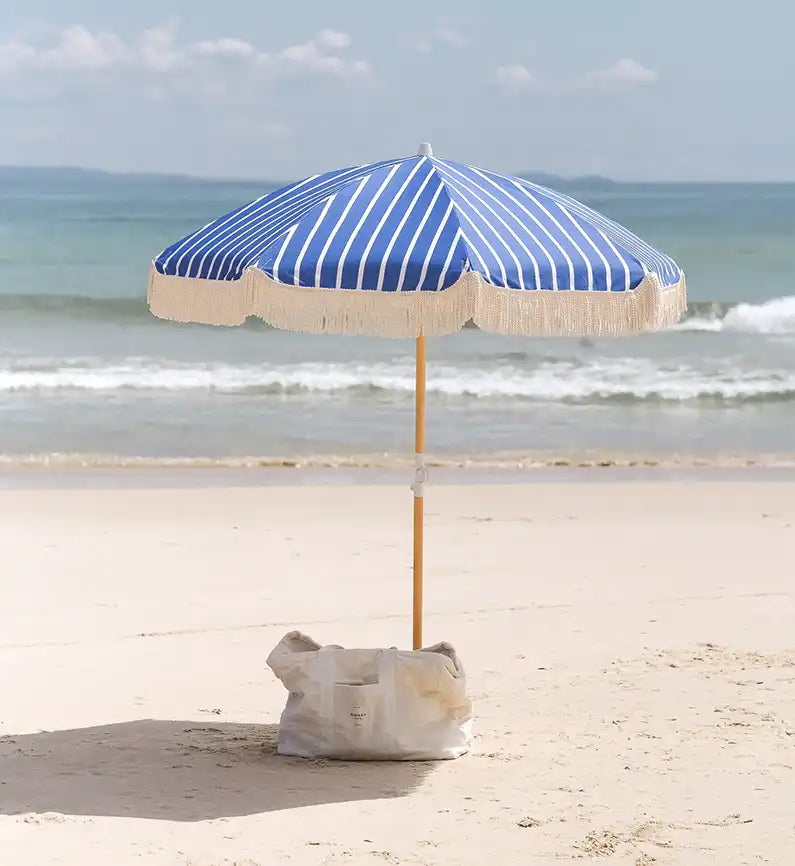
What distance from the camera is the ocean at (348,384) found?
13.8 meters

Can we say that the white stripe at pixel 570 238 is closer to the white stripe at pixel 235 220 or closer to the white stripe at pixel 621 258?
the white stripe at pixel 621 258

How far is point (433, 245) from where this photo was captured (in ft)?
13.9

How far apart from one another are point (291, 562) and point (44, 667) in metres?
2.51

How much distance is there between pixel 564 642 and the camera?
256 inches

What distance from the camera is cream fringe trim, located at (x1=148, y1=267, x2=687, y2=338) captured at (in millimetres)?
4121

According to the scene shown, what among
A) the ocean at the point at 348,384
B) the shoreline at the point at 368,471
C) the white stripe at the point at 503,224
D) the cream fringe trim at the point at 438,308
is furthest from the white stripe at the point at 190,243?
the ocean at the point at 348,384

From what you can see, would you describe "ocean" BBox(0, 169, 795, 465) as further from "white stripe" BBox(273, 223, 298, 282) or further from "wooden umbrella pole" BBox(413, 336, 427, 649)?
"white stripe" BBox(273, 223, 298, 282)

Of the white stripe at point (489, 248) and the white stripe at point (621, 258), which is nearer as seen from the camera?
the white stripe at point (489, 248)

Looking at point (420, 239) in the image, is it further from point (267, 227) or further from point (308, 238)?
point (267, 227)

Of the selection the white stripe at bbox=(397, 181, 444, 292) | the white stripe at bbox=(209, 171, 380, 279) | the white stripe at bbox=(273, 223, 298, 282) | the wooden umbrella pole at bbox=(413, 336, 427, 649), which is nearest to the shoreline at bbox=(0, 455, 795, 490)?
the wooden umbrella pole at bbox=(413, 336, 427, 649)

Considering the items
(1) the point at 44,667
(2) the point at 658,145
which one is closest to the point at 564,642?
(1) the point at 44,667

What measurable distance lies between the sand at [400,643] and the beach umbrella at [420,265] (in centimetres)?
135

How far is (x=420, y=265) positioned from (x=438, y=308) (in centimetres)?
13

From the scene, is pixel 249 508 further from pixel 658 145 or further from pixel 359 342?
pixel 658 145
